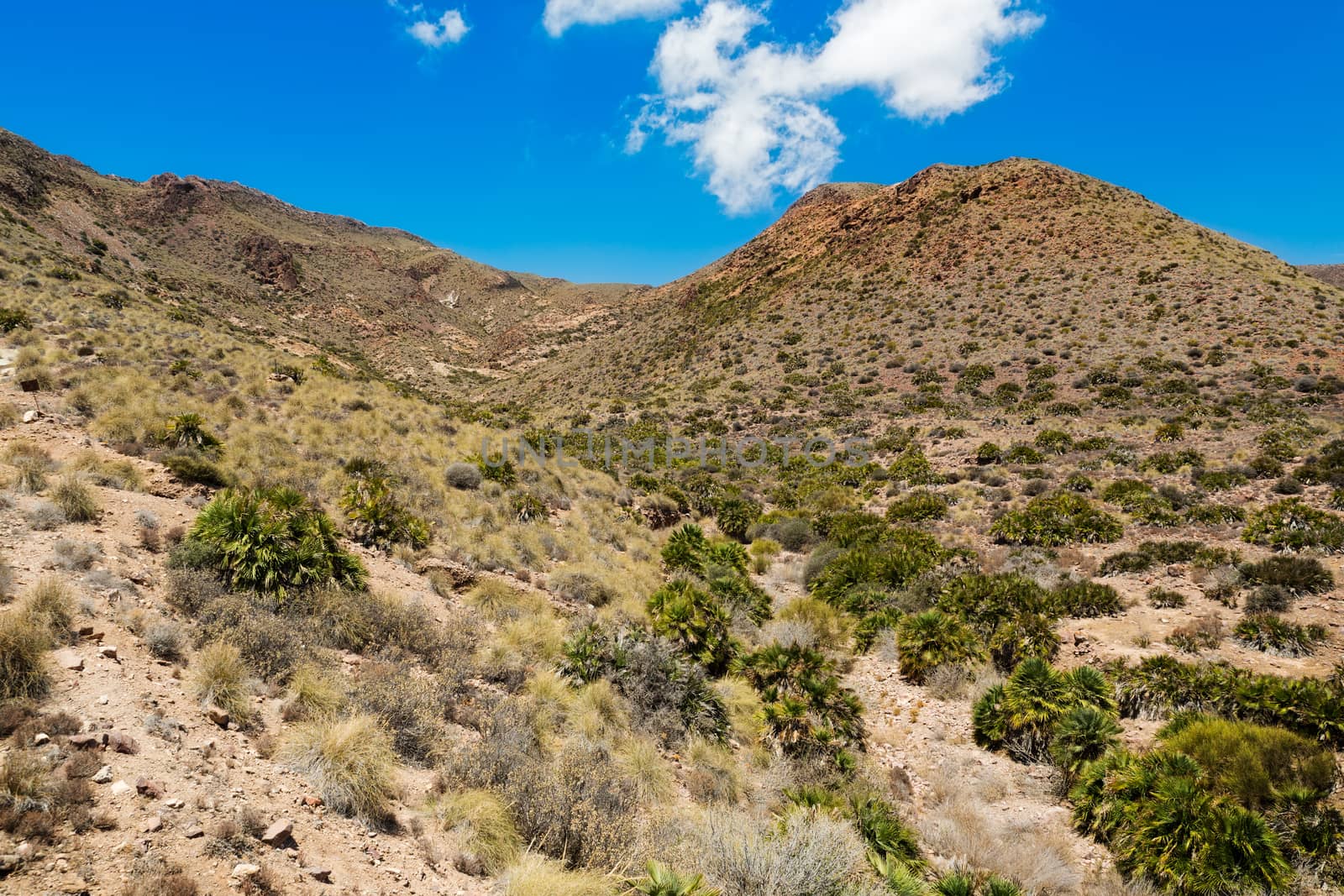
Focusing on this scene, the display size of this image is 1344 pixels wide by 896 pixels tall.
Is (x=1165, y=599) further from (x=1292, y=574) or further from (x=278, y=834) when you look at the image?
(x=278, y=834)

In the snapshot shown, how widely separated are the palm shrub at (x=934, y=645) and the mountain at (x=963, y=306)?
23147 millimetres

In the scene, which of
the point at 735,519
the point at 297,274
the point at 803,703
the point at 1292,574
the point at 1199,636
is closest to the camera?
the point at 803,703

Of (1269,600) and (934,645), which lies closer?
(1269,600)

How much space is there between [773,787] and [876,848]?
1514 mm

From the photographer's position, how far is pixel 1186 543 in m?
13.2

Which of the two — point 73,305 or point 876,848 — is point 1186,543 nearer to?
point 876,848

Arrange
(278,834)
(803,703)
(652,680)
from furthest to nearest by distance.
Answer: (803,703)
(652,680)
(278,834)

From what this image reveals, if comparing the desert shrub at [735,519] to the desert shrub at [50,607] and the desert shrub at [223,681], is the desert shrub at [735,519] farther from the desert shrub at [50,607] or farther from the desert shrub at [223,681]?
the desert shrub at [50,607]

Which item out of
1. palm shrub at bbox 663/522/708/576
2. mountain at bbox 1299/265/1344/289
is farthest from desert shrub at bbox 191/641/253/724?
mountain at bbox 1299/265/1344/289

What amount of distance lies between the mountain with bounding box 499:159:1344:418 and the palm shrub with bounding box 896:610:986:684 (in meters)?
23.1

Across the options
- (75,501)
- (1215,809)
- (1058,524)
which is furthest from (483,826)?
(1058,524)

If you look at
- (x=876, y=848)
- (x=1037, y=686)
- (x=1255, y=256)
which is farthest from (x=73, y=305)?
(x=1255, y=256)

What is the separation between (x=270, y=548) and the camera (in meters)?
7.31

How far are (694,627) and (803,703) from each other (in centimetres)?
239
